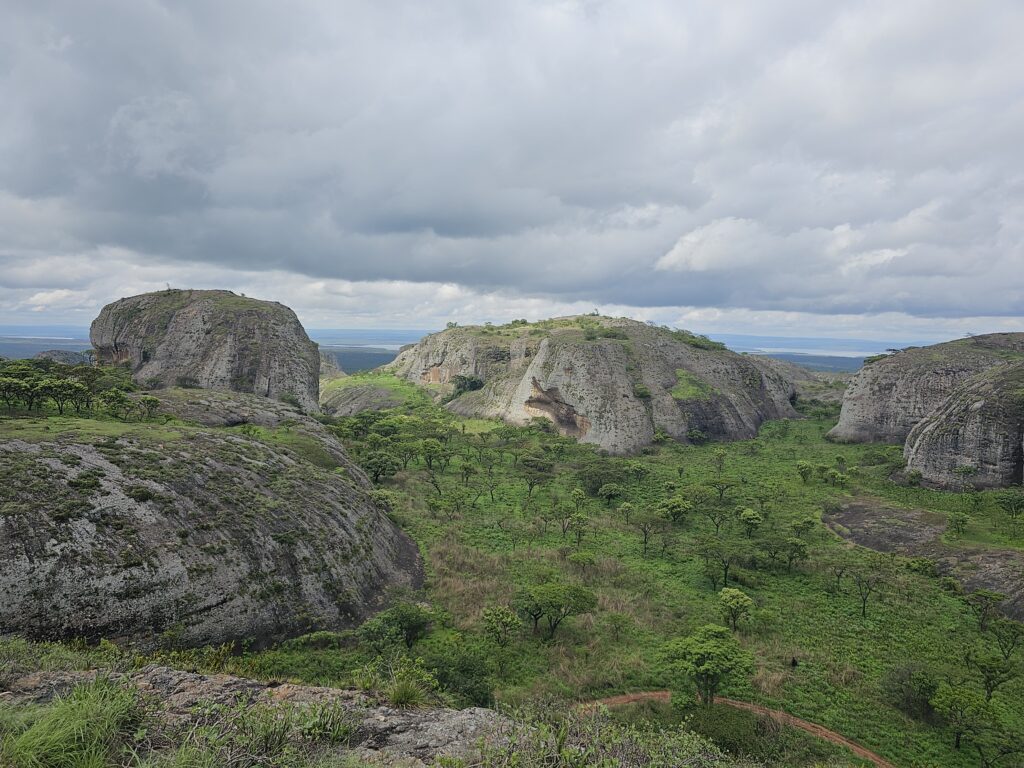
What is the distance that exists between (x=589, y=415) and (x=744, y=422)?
72.2 ft

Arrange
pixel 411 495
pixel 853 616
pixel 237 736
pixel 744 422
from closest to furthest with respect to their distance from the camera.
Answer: pixel 237 736
pixel 853 616
pixel 411 495
pixel 744 422

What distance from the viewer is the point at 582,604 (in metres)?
20.4

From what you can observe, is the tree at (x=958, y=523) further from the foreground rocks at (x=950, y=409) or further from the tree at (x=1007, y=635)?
the tree at (x=1007, y=635)

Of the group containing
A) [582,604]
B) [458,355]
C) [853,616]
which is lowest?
[853,616]

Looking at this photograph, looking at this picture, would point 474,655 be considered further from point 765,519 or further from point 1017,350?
point 1017,350

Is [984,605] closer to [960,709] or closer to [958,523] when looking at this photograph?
[958,523]

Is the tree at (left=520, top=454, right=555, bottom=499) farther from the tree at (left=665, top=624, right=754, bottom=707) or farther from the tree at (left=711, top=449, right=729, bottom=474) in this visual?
the tree at (left=665, top=624, right=754, bottom=707)

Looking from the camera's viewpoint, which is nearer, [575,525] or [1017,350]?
[575,525]

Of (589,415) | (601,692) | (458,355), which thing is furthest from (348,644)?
(458,355)

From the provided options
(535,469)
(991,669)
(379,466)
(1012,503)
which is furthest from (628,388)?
(991,669)

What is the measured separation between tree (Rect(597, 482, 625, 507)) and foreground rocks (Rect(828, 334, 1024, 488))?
26.3m

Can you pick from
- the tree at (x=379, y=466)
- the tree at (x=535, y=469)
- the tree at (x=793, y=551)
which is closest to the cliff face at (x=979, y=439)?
the tree at (x=793, y=551)

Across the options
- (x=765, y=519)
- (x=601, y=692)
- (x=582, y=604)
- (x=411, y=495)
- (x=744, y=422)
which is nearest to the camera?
(x=601, y=692)

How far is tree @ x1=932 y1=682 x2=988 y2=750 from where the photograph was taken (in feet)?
48.8
